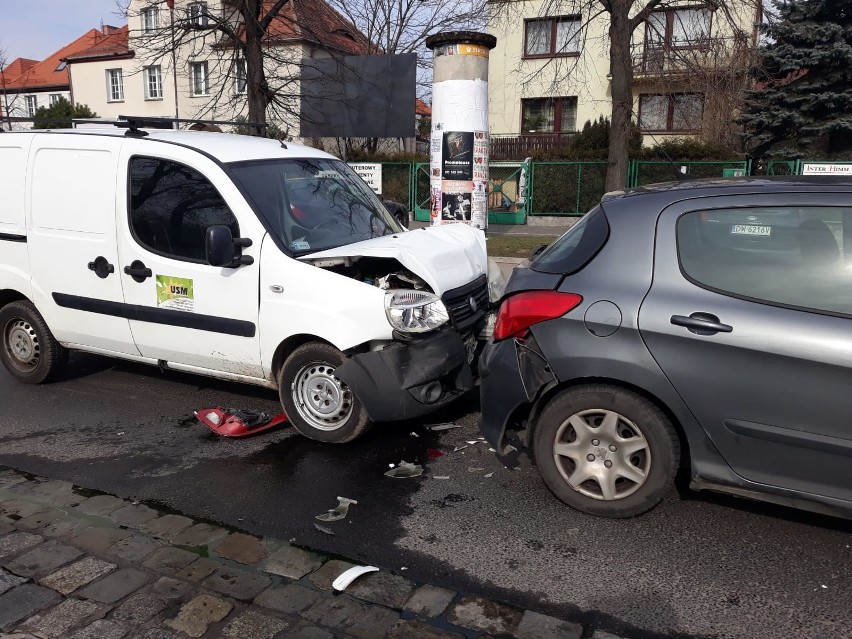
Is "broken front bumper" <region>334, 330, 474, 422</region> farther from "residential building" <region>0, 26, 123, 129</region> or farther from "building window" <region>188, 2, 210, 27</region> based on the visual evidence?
"residential building" <region>0, 26, 123, 129</region>

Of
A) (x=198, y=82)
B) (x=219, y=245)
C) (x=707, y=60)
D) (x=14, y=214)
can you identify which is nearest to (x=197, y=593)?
(x=219, y=245)

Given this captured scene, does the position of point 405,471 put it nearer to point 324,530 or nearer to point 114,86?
point 324,530

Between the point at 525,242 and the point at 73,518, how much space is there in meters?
13.1

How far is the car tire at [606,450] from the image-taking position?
3.66 metres

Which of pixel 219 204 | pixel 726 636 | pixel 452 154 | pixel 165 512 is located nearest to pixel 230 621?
pixel 165 512

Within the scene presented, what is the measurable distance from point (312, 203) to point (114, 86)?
43.0 metres

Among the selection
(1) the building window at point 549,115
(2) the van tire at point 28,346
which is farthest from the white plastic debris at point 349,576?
(1) the building window at point 549,115

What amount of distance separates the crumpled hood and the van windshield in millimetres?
193

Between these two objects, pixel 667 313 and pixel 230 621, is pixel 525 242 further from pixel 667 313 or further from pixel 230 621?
pixel 230 621

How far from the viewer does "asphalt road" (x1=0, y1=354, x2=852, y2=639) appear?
10.3 ft

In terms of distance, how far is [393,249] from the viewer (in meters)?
5.05

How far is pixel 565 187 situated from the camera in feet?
68.8

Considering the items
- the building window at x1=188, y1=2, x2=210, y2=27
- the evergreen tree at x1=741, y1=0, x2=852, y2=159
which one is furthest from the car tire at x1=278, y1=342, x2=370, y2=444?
the evergreen tree at x1=741, y1=0, x2=852, y2=159

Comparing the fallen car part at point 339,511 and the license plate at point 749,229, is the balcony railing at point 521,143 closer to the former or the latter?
the license plate at point 749,229
